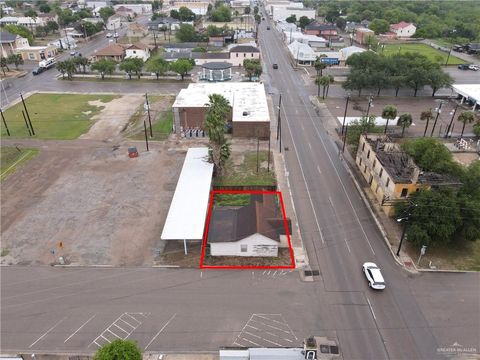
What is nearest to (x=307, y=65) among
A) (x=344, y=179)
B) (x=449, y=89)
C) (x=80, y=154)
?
(x=449, y=89)

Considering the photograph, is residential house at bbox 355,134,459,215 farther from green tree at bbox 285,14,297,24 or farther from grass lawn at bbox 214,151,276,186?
green tree at bbox 285,14,297,24

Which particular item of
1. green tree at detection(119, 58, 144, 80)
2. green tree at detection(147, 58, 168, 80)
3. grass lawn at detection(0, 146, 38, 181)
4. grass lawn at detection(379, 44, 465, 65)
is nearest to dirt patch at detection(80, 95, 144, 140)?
grass lawn at detection(0, 146, 38, 181)

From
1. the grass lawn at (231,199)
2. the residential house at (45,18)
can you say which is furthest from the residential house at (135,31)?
the grass lawn at (231,199)

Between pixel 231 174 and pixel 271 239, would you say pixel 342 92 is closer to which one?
pixel 231 174

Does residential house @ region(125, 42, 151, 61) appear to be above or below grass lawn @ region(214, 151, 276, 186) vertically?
above

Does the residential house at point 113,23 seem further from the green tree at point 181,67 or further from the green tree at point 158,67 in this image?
the green tree at point 181,67

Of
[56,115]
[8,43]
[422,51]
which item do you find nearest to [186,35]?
[8,43]

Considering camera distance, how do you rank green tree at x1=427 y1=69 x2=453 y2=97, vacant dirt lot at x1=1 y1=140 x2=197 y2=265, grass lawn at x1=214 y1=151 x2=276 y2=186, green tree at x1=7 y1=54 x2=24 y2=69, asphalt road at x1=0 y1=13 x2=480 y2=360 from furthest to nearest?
green tree at x1=7 y1=54 x2=24 y2=69, green tree at x1=427 y1=69 x2=453 y2=97, grass lawn at x1=214 y1=151 x2=276 y2=186, vacant dirt lot at x1=1 y1=140 x2=197 y2=265, asphalt road at x1=0 y1=13 x2=480 y2=360
